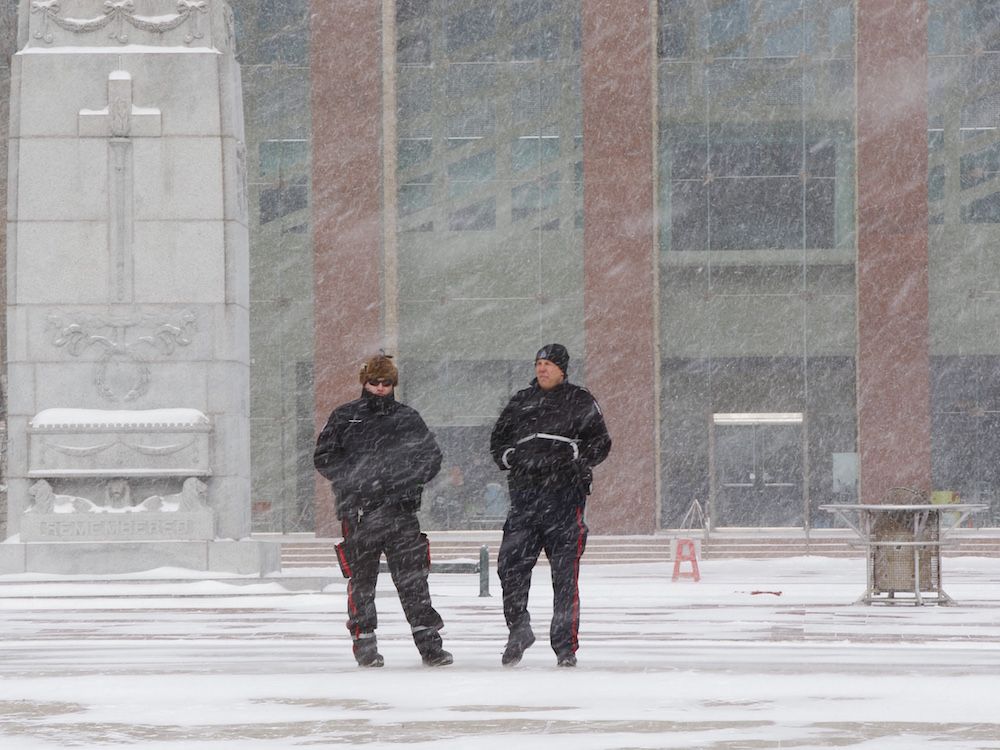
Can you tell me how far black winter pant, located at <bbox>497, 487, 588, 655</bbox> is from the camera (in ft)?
36.5

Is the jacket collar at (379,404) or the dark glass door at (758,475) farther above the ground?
the jacket collar at (379,404)

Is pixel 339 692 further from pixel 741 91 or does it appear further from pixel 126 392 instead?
pixel 741 91

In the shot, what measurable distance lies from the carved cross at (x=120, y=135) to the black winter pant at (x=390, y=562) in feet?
36.6

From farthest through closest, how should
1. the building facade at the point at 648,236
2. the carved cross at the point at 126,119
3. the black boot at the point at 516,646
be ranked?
the building facade at the point at 648,236
the carved cross at the point at 126,119
the black boot at the point at 516,646

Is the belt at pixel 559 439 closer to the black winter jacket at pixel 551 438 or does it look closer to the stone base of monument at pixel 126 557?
the black winter jacket at pixel 551 438

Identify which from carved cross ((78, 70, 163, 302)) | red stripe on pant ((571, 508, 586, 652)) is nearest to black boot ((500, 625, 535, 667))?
red stripe on pant ((571, 508, 586, 652))

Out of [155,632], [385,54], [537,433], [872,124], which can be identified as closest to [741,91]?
[872,124]

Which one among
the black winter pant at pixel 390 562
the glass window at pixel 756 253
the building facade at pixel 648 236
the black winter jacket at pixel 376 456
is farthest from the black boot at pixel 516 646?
the glass window at pixel 756 253

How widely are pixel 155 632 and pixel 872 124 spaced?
97.5ft

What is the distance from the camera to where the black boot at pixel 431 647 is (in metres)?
11.3

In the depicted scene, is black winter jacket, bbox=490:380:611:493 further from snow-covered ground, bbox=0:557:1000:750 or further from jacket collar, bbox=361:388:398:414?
snow-covered ground, bbox=0:557:1000:750

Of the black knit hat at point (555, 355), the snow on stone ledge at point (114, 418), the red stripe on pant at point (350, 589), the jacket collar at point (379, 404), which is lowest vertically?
the red stripe on pant at point (350, 589)

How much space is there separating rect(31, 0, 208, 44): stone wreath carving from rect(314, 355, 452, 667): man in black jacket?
11.8m

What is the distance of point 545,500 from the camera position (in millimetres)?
11172
